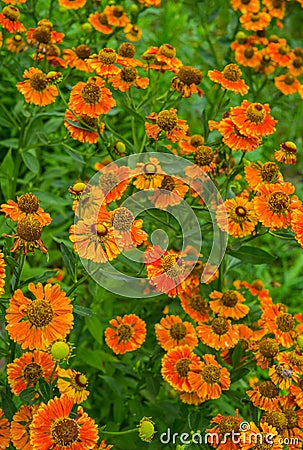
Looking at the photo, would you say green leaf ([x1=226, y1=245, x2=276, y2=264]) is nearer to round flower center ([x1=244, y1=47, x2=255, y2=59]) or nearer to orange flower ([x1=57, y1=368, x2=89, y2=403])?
orange flower ([x1=57, y1=368, x2=89, y2=403])

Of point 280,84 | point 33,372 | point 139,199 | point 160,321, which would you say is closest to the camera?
point 33,372

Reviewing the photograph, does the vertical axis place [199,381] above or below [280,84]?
below

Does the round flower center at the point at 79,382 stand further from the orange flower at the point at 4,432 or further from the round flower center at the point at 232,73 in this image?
the round flower center at the point at 232,73

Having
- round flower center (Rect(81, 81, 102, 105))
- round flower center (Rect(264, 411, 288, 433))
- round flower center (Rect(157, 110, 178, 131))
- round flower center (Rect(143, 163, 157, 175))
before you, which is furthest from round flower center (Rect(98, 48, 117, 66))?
round flower center (Rect(264, 411, 288, 433))

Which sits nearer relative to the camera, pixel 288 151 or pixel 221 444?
pixel 221 444

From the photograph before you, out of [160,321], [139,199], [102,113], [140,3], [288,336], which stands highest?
[140,3]

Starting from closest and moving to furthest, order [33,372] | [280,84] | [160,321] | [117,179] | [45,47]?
[33,372], [117,179], [160,321], [45,47], [280,84]

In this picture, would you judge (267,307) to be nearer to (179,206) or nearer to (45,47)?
(179,206)

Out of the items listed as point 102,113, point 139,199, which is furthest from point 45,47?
point 139,199

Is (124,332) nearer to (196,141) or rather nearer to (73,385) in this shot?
(73,385)
